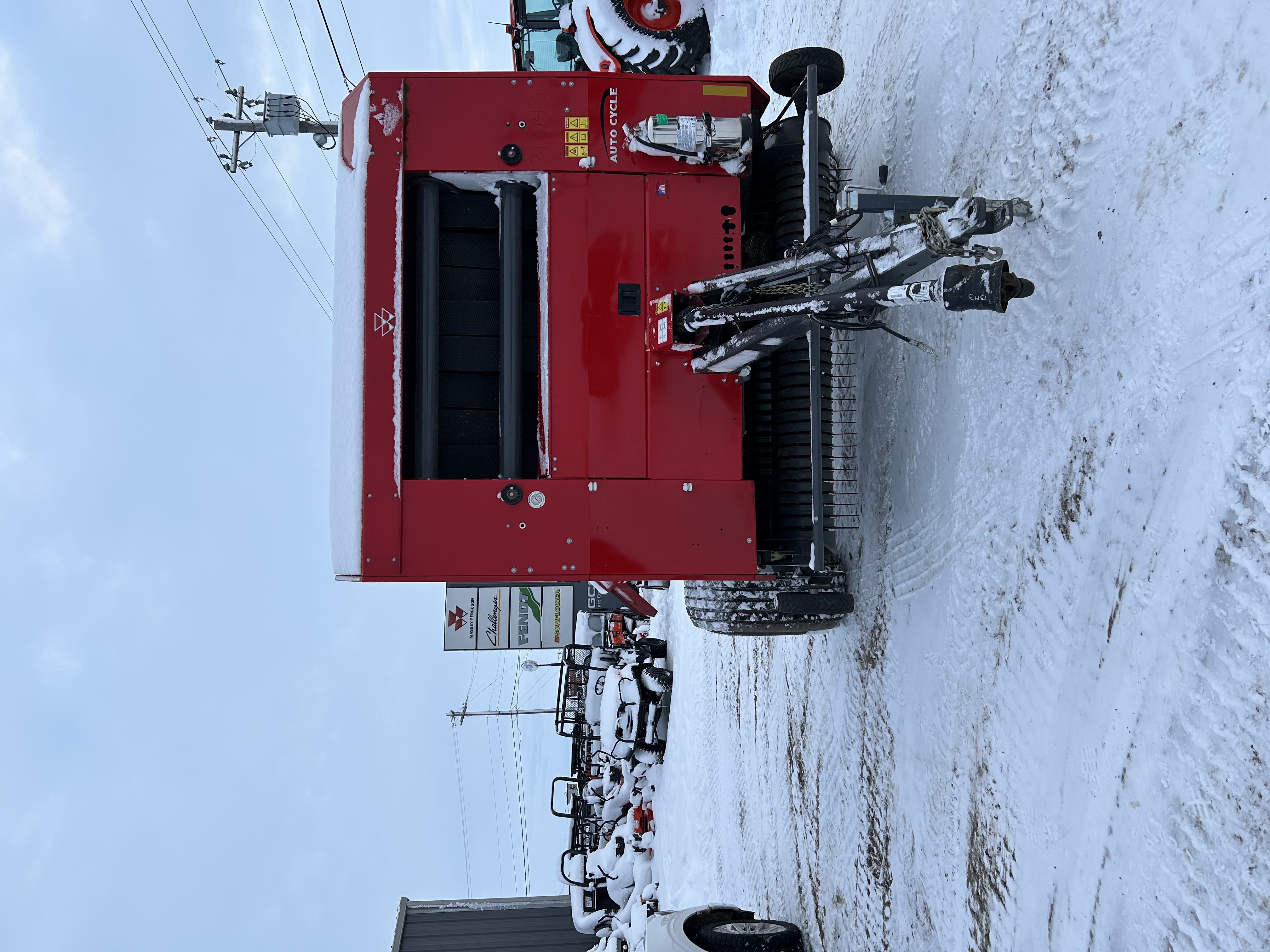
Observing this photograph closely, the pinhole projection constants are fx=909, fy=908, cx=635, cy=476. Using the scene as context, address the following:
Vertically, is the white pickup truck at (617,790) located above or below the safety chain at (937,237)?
below

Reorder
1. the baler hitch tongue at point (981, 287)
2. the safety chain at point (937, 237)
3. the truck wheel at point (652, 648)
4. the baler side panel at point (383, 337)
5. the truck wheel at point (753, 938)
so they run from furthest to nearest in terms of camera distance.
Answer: the truck wheel at point (652, 648) < the truck wheel at point (753, 938) < the baler side panel at point (383, 337) < the safety chain at point (937, 237) < the baler hitch tongue at point (981, 287)

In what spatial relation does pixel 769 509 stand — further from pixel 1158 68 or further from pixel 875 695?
pixel 1158 68

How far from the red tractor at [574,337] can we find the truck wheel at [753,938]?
2.08 metres

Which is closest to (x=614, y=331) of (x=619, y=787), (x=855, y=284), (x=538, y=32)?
(x=855, y=284)

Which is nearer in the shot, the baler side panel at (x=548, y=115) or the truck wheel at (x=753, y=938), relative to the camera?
the baler side panel at (x=548, y=115)

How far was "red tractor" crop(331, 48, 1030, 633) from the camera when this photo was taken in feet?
13.3

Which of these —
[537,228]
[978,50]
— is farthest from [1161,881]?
[537,228]

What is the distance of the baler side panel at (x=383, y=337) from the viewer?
404 cm

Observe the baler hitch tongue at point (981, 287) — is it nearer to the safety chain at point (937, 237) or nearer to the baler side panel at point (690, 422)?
the safety chain at point (937, 237)

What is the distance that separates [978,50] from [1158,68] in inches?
47.3

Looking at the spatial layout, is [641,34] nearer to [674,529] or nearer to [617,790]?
[674,529]

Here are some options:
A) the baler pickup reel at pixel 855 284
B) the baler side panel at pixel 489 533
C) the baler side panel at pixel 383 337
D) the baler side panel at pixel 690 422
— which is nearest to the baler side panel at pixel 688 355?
the baler side panel at pixel 690 422

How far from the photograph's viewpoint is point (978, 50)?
148 inches

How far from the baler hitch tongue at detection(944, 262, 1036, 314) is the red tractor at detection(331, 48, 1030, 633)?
1.25 metres
